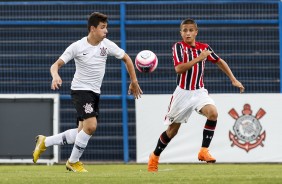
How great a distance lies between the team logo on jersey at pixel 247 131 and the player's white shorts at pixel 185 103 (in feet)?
13.9

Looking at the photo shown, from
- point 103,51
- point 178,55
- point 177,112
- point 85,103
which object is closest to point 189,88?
point 177,112

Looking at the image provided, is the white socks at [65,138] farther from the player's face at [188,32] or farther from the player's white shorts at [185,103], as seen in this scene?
the player's face at [188,32]

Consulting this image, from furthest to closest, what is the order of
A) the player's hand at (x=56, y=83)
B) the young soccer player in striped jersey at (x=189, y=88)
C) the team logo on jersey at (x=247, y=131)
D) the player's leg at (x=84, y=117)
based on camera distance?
the team logo on jersey at (x=247, y=131) → the player's leg at (x=84, y=117) → the young soccer player in striped jersey at (x=189, y=88) → the player's hand at (x=56, y=83)

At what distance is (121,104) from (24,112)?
1.96 metres

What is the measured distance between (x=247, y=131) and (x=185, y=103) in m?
4.36

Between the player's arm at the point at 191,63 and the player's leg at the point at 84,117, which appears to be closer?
the player's arm at the point at 191,63

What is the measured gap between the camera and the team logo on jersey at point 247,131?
1580 cm

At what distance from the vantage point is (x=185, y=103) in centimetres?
1164

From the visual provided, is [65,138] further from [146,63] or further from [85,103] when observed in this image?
[146,63]

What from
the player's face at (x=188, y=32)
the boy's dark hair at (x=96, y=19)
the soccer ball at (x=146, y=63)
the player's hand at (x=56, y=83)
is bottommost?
the player's hand at (x=56, y=83)

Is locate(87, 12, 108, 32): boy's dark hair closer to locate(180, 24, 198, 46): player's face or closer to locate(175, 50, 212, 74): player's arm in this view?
locate(180, 24, 198, 46): player's face

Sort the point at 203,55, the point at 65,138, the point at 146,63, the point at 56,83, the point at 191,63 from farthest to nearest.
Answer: the point at 65,138 < the point at 146,63 < the point at 191,63 < the point at 203,55 < the point at 56,83

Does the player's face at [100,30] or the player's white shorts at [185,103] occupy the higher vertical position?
the player's face at [100,30]

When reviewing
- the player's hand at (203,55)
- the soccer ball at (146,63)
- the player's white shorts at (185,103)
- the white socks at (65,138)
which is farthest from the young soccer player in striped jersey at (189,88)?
the white socks at (65,138)
